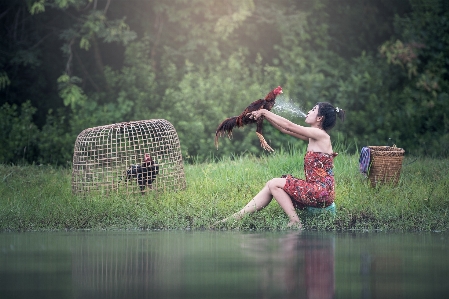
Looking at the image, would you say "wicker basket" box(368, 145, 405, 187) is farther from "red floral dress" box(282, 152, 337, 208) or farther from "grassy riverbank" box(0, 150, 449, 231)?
"red floral dress" box(282, 152, 337, 208)

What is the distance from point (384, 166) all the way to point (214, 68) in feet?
25.9

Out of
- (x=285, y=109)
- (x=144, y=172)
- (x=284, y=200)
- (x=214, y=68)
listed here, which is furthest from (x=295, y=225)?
(x=214, y=68)

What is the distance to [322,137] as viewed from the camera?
32.4 ft

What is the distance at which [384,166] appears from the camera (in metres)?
11.3

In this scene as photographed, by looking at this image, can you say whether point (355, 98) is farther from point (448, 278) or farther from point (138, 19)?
point (448, 278)

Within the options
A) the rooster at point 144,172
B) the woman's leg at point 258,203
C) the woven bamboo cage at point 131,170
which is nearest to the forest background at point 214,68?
the woven bamboo cage at point 131,170

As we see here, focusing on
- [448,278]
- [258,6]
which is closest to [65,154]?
[258,6]

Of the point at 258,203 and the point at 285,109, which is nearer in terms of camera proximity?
the point at 258,203

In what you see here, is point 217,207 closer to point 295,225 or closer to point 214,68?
point 295,225

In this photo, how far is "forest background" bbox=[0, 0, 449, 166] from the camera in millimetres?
17344

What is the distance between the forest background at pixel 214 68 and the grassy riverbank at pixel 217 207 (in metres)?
4.41

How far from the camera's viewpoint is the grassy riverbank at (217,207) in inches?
396

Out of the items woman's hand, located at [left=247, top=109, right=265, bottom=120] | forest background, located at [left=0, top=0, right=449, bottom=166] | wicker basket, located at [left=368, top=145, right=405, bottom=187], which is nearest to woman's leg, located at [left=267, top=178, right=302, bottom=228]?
woman's hand, located at [left=247, top=109, right=265, bottom=120]

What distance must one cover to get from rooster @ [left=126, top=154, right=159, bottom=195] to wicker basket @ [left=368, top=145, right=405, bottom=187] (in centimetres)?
273
